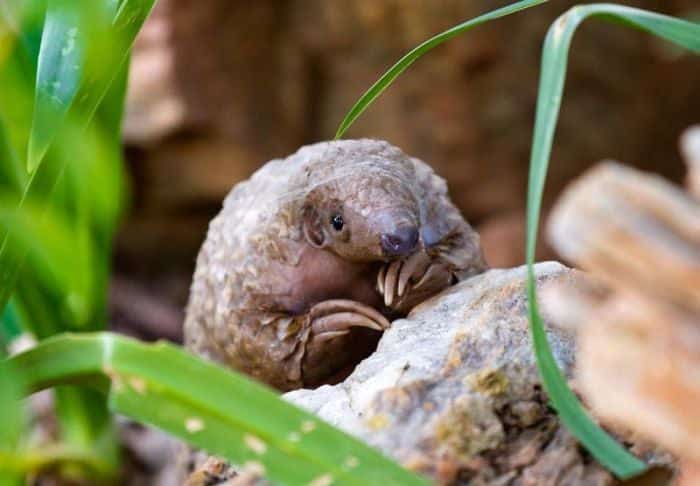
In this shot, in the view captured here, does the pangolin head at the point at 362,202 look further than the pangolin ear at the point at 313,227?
No

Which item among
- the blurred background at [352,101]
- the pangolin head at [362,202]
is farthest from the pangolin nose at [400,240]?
the blurred background at [352,101]

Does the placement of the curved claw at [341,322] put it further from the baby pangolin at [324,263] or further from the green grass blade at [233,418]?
the green grass blade at [233,418]

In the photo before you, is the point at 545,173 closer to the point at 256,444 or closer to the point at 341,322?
the point at 256,444

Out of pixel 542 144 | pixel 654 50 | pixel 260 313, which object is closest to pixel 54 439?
pixel 260 313

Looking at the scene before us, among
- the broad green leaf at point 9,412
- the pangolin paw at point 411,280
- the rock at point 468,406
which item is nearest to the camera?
the broad green leaf at point 9,412

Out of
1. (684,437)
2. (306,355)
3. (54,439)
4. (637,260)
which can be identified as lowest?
(54,439)

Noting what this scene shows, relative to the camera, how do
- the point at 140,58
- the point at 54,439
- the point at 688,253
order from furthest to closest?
the point at 140,58 < the point at 54,439 < the point at 688,253

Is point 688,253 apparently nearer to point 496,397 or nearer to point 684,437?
point 684,437

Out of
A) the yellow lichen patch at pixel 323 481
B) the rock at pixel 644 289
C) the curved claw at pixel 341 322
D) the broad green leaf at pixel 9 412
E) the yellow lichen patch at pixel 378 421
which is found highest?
the rock at pixel 644 289

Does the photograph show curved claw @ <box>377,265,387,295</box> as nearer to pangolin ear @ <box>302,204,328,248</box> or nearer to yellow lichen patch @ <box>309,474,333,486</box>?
pangolin ear @ <box>302,204,328,248</box>
